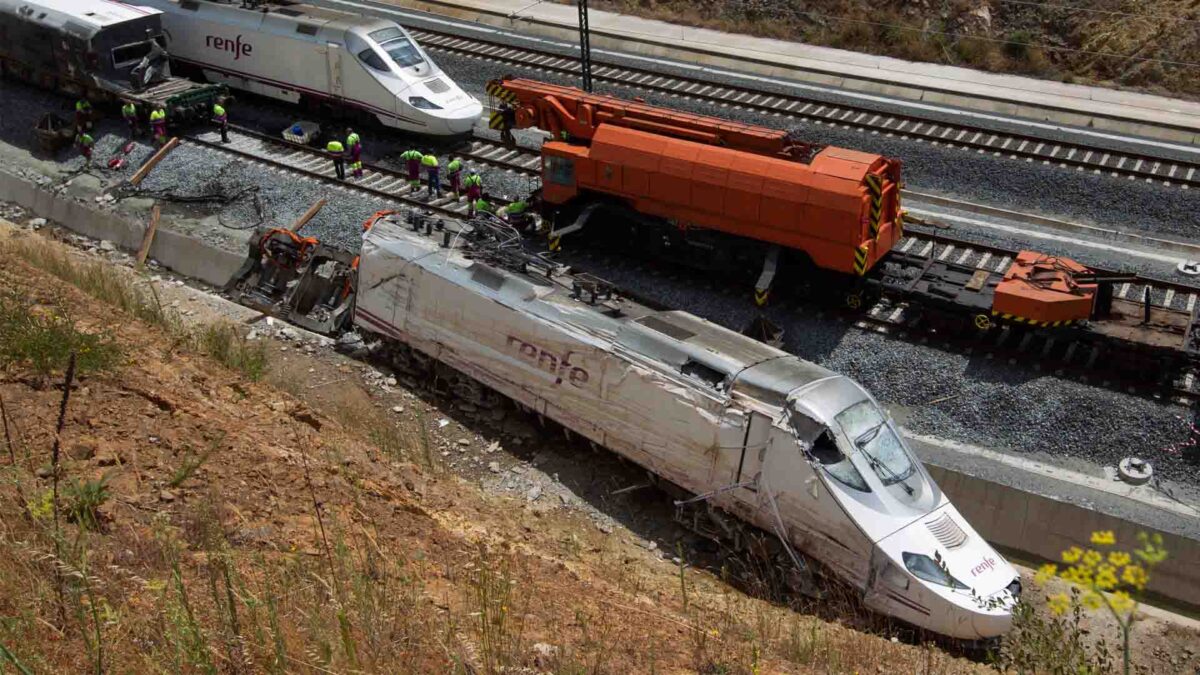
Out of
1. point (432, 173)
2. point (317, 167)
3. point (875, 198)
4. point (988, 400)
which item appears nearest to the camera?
point (988, 400)

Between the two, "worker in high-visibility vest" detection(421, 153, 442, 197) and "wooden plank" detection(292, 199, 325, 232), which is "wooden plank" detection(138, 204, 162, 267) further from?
"worker in high-visibility vest" detection(421, 153, 442, 197)

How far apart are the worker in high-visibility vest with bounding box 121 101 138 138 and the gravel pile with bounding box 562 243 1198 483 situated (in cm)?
1332

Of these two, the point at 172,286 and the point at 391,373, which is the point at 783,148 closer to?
the point at 391,373

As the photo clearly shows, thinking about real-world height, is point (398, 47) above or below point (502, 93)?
→ below

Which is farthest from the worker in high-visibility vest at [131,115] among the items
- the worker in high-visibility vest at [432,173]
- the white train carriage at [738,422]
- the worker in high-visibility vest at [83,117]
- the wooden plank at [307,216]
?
the white train carriage at [738,422]

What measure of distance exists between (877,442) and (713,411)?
180 cm

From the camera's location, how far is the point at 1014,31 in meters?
27.0

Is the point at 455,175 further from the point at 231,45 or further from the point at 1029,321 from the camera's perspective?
the point at 1029,321

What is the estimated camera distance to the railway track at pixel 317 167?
779 inches

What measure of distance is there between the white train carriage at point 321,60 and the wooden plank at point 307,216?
9.81 feet

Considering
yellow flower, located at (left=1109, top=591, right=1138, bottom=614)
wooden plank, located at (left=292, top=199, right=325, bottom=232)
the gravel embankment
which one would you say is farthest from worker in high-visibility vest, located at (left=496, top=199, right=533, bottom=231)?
yellow flower, located at (left=1109, top=591, right=1138, bottom=614)

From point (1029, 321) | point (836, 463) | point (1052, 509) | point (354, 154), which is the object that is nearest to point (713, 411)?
point (836, 463)

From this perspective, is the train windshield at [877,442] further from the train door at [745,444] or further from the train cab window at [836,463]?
→ the train door at [745,444]

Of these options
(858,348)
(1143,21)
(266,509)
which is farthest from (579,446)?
(1143,21)
